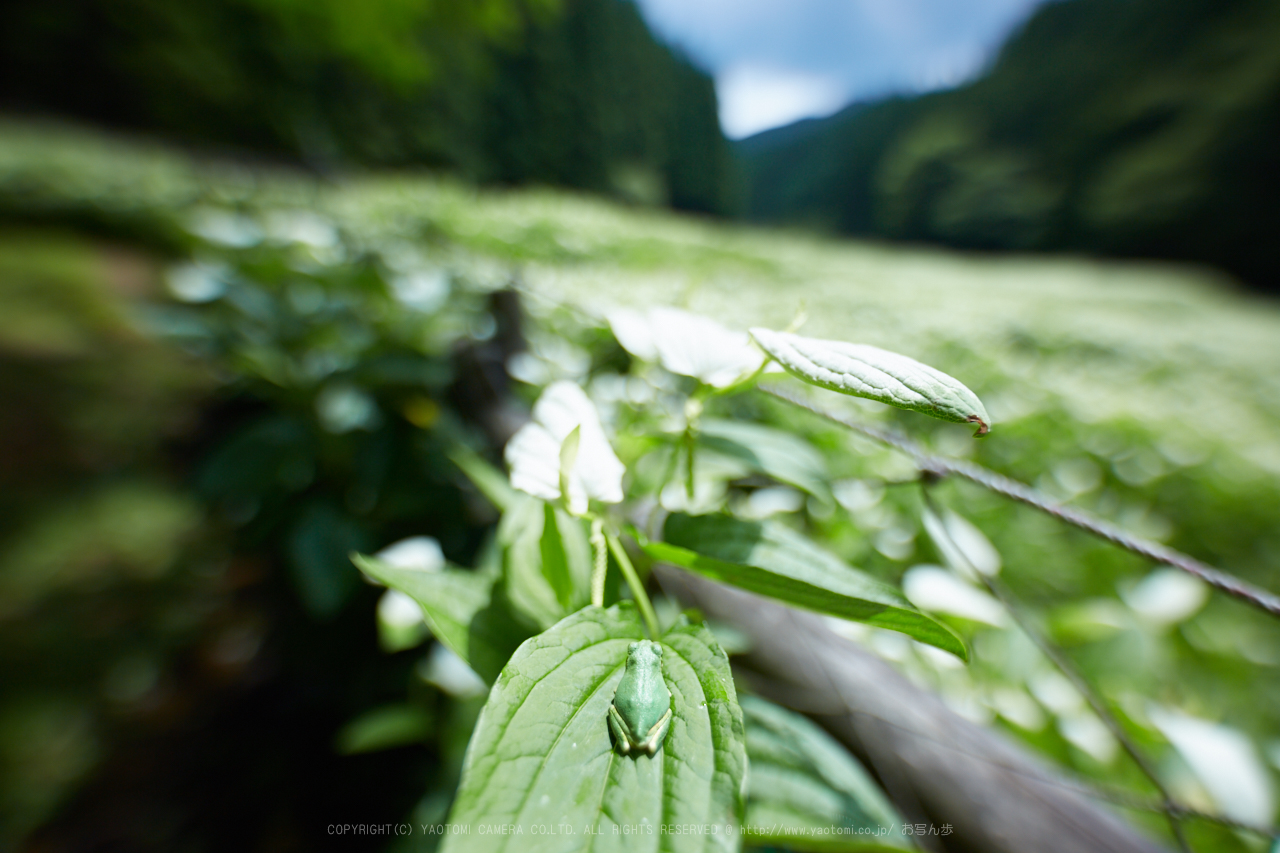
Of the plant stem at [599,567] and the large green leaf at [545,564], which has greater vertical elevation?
the plant stem at [599,567]

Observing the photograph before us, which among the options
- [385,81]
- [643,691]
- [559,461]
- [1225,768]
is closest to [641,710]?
[643,691]

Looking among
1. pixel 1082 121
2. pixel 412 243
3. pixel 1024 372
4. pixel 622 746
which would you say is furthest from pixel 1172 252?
pixel 622 746

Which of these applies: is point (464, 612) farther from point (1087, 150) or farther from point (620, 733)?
point (1087, 150)

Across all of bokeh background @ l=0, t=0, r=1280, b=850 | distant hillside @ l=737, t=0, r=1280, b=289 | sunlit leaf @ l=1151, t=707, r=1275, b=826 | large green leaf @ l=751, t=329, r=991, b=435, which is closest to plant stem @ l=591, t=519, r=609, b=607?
large green leaf @ l=751, t=329, r=991, b=435

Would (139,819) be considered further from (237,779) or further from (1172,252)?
(1172,252)

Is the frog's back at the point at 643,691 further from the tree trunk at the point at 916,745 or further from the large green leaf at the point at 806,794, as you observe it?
the tree trunk at the point at 916,745

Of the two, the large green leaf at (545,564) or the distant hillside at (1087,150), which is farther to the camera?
the distant hillside at (1087,150)

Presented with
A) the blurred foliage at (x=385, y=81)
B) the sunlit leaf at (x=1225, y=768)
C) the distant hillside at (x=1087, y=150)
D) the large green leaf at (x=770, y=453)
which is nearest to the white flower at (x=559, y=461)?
the large green leaf at (x=770, y=453)

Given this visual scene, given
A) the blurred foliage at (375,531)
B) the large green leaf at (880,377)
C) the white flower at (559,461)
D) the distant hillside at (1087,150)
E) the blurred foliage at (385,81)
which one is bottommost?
the blurred foliage at (375,531)
